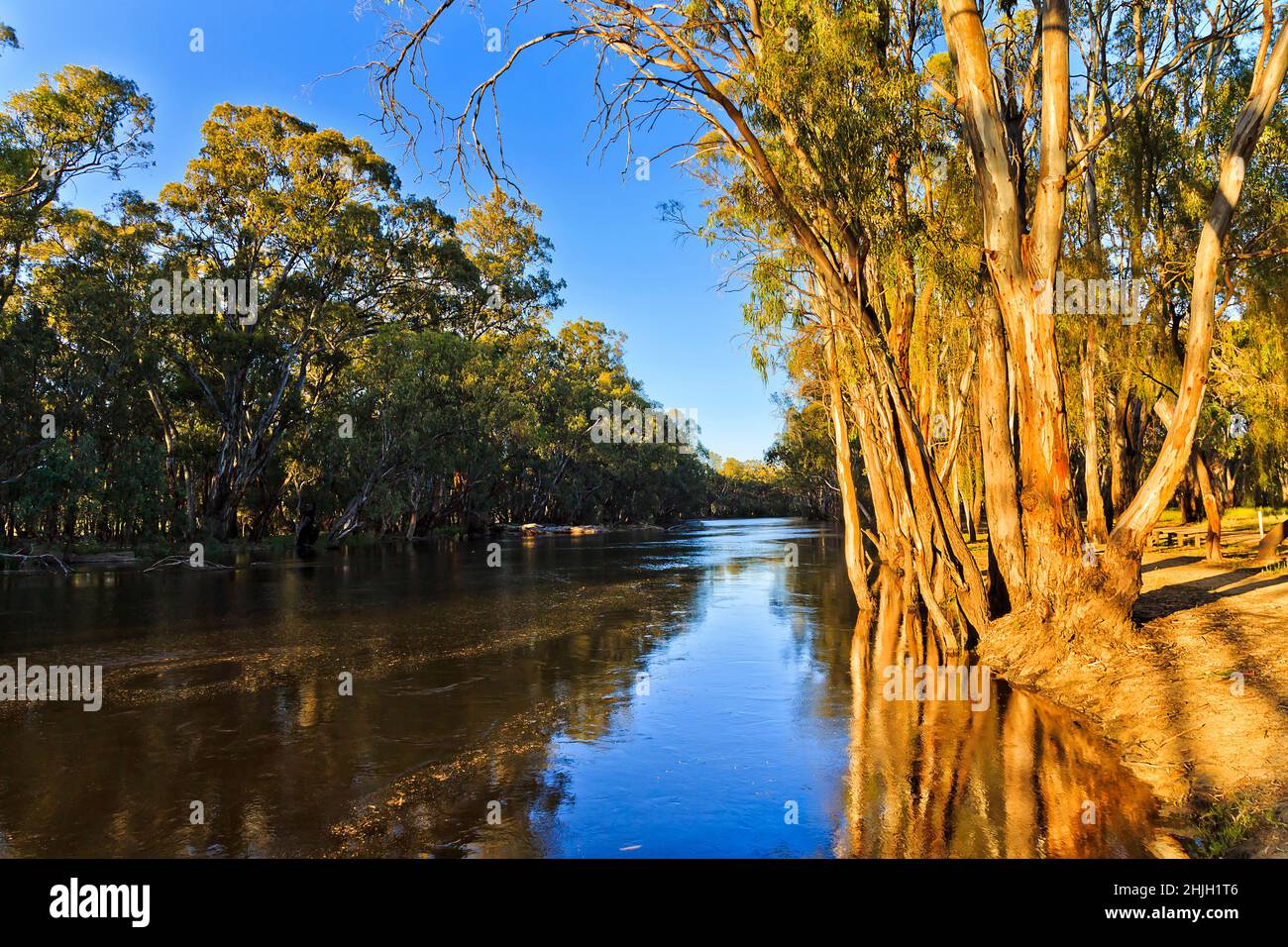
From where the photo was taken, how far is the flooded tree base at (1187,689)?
5293 mm

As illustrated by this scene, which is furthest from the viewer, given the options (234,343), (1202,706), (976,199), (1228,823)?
(234,343)

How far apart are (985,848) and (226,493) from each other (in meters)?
38.8

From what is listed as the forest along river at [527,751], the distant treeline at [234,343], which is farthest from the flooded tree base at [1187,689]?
the distant treeline at [234,343]

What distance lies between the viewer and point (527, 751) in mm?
7277

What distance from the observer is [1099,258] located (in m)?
14.8

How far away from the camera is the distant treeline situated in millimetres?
27016

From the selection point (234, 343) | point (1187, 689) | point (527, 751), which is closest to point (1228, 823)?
point (1187, 689)

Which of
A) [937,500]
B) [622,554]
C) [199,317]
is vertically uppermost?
[199,317]

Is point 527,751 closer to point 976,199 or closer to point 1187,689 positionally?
point 1187,689

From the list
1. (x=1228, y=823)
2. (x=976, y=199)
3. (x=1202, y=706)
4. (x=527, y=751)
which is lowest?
(x=527, y=751)

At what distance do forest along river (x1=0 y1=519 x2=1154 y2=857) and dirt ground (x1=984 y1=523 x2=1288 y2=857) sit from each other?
34 cm

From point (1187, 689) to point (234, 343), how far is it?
3555cm
